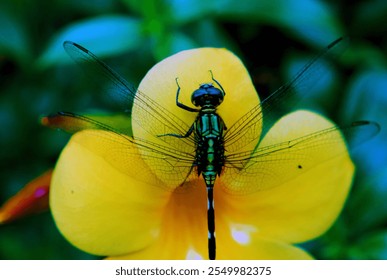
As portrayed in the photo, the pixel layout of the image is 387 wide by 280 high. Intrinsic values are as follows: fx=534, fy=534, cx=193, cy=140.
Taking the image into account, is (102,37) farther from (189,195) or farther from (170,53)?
(189,195)

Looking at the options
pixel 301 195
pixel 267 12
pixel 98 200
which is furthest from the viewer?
pixel 267 12

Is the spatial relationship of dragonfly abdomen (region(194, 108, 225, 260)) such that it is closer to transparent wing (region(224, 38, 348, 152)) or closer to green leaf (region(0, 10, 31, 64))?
transparent wing (region(224, 38, 348, 152))

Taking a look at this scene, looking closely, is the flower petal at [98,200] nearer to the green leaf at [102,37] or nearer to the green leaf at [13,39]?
the green leaf at [102,37]

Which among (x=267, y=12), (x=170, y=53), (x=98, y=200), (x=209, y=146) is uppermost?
(x=267, y=12)

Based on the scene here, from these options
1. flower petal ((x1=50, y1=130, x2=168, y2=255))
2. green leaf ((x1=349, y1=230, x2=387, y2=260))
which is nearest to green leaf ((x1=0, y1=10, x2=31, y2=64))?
flower petal ((x1=50, y1=130, x2=168, y2=255))

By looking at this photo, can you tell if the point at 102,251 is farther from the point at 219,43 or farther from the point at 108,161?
the point at 219,43

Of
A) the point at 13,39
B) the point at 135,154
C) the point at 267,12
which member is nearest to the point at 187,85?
the point at 135,154

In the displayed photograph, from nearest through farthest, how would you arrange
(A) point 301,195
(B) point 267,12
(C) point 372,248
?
(A) point 301,195
(C) point 372,248
(B) point 267,12

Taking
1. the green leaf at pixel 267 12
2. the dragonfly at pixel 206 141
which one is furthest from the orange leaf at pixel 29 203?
the green leaf at pixel 267 12
